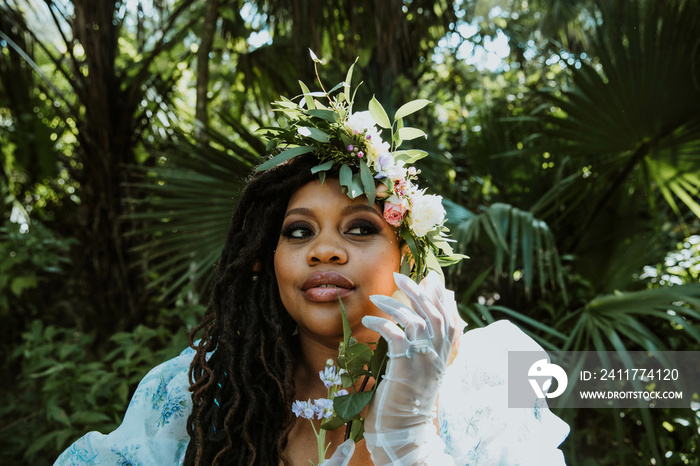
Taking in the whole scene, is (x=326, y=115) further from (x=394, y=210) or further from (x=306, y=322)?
(x=306, y=322)

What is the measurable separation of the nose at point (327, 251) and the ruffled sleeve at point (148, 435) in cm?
54

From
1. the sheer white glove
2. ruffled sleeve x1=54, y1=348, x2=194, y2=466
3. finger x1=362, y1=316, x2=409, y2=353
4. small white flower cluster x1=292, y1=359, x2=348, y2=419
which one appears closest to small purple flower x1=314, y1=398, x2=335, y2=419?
small white flower cluster x1=292, y1=359, x2=348, y2=419

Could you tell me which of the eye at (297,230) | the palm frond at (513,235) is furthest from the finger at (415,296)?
the palm frond at (513,235)

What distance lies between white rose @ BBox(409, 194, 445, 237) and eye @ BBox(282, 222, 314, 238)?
Result: 0.27m

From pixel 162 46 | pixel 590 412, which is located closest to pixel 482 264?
pixel 590 412

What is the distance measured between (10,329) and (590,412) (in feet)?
12.5

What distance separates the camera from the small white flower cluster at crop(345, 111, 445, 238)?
161 cm

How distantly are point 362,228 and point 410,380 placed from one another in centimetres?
44

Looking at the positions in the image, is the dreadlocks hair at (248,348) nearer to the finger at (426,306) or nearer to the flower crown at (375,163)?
the flower crown at (375,163)

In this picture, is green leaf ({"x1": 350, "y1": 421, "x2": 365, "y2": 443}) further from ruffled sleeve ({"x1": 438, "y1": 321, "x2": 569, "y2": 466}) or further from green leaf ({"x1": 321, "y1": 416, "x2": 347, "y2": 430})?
ruffled sleeve ({"x1": 438, "y1": 321, "x2": 569, "y2": 466})

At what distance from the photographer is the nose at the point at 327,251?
1534 mm

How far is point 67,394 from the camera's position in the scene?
2.92 metres

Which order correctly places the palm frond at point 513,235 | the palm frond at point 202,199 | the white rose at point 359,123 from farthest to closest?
the palm frond at point 202,199 < the palm frond at point 513,235 < the white rose at point 359,123

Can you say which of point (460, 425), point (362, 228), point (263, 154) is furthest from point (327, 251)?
A: point (263, 154)
